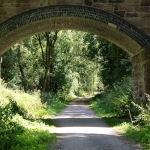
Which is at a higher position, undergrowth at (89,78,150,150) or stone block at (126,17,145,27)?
stone block at (126,17,145,27)

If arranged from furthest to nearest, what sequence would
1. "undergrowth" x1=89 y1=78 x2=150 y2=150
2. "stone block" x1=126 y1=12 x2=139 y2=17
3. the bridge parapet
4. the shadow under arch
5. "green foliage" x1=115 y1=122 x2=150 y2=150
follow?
"stone block" x1=126 y1=12 x2=139 y2=17, the bridge parapet, the shadow under arch, "undergrowth" x1=89 y1=78 x2=150 y2=150, "green foliage" x1=115 y1=122 x2=150 y2=150

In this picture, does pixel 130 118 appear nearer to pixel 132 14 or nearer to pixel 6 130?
pixel 132 14

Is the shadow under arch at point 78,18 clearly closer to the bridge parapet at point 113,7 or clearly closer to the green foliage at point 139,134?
the bridge parapet at point 113,7

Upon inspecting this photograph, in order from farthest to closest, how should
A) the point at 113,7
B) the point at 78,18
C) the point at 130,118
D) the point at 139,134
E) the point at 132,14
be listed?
the point at 130,118
the point at 78,18
the point at 132,14
the point at 113,7
the point at 139,134

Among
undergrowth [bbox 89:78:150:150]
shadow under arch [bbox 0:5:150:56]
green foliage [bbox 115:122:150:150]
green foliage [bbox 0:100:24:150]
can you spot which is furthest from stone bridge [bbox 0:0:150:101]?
green foliage [bbox 0:100:24:150]

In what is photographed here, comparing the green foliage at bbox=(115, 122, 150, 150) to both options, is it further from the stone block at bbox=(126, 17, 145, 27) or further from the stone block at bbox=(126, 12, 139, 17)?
the stone block at bbox=(126, 12, 139, 17)

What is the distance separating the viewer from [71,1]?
482 inches

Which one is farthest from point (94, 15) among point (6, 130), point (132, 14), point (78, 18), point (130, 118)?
point (6, 130)

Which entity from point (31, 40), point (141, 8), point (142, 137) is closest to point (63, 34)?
point (31, 40)

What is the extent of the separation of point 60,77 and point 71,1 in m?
24.0

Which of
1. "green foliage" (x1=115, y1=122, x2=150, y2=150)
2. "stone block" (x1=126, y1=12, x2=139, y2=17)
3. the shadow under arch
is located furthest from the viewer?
"stone block" (x1=126, y1=12, x2=139, y2=17)

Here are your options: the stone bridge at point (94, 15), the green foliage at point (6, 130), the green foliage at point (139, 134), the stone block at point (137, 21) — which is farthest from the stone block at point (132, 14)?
the green foliage at point (6, 130)

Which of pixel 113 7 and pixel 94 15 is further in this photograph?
pixel 113 7

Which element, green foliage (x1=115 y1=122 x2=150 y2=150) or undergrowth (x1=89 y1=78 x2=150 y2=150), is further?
undergrowth (x1=89 y1=78 x2=150 y2=150)
